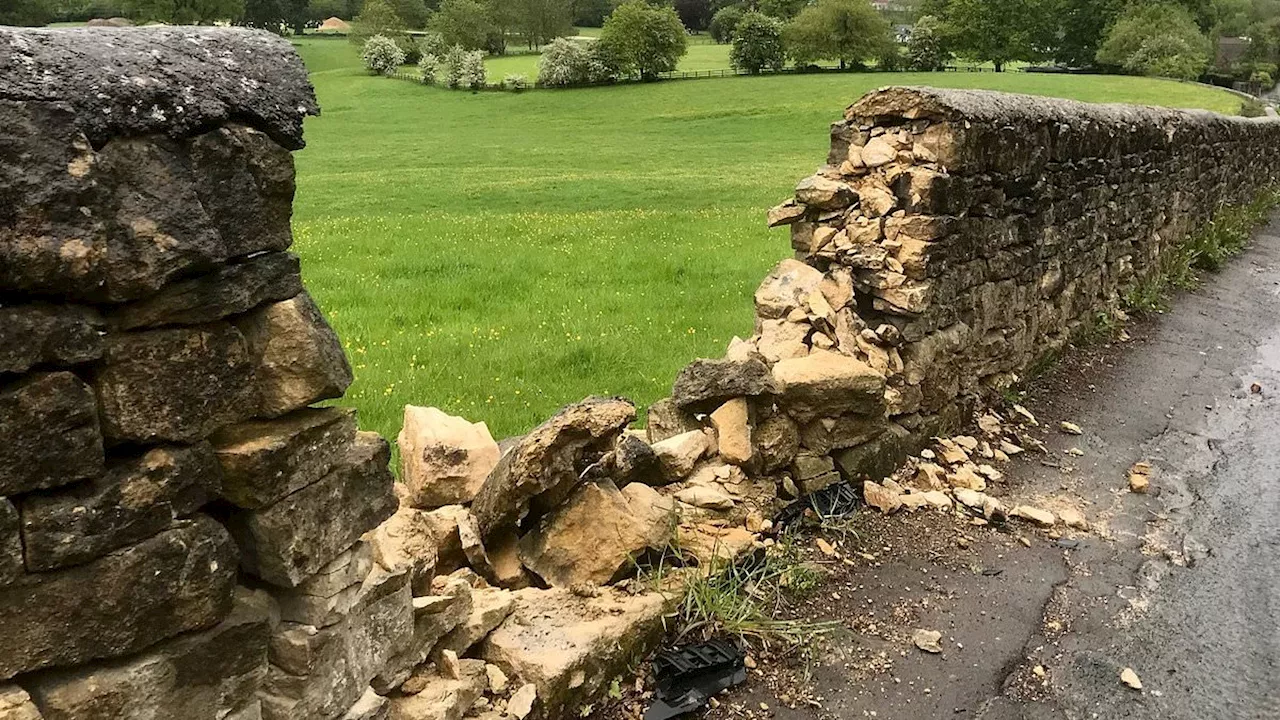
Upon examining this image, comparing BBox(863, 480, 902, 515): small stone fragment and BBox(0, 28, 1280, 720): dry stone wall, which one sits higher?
BBox(0, 28, 1280, 720): dry stone wall

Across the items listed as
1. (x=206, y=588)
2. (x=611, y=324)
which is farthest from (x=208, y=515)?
(x=611, y=324)

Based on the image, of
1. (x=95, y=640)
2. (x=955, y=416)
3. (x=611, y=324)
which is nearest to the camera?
(x=95, y=640)

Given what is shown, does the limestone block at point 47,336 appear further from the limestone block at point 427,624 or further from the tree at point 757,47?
the tree at point 757,47

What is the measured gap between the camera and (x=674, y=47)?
2470 inches

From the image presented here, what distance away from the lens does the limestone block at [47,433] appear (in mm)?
2068

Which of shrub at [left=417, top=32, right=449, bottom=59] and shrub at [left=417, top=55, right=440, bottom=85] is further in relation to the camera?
shrub at [left=417, top=32, right=449, bottom=59]

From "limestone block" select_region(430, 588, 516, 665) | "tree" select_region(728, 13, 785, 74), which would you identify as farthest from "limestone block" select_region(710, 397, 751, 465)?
"tree" select_region(728, 13, 785, 74)

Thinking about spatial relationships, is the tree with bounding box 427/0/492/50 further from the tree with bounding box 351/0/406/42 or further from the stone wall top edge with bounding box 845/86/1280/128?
the stone wall top edge with bounding box 845/86/1280/128

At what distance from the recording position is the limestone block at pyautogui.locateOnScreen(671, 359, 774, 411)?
554 cm

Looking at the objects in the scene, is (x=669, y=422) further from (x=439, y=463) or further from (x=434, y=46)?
(x=434, y=46)

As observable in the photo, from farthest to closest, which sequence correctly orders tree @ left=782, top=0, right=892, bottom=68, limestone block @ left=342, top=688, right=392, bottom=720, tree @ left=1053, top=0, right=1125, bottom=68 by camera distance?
tree @ left=1053, top=0, right=1125, bottom=68, tree @ left=782, top=0, right=892, bottom=68, limestone block @ left=342, top=688, right=392, bottom=720

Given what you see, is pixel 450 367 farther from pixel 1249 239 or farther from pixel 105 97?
pixel 1249 239

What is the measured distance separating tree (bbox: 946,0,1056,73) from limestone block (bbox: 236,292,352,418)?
7269cm

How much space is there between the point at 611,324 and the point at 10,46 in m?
6.85
